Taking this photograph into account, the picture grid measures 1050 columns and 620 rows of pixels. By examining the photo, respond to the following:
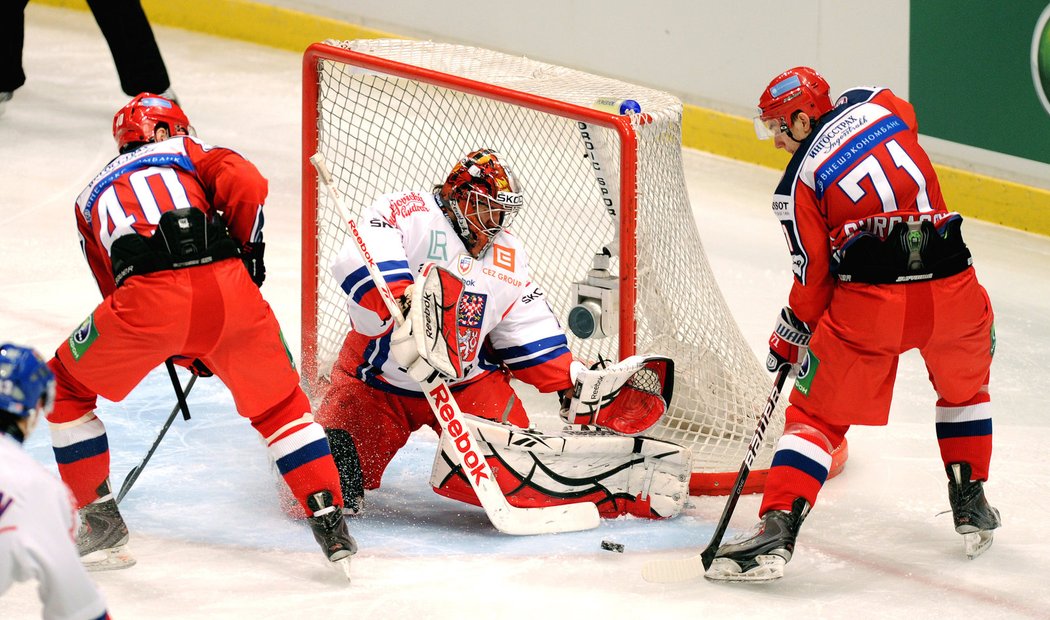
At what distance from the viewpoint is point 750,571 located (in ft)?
10.8

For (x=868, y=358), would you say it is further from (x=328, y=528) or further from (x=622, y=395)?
(x=328, y=528)

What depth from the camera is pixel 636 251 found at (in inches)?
147

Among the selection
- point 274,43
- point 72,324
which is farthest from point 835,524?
point 274,43

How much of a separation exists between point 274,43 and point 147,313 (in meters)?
5.50

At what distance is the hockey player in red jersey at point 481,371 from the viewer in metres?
3.55

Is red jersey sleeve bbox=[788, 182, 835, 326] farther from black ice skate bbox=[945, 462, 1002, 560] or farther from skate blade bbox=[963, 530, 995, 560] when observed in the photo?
skate blade bbox=[963, 530, 995, 560]

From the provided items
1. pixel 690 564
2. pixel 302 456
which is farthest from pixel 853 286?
pixel 302 456

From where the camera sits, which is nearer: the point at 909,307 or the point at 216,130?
the point at 909,307

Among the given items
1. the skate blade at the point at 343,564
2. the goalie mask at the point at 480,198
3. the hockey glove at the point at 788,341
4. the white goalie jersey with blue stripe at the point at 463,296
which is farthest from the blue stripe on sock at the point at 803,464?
the skate blade at the point at 343,564

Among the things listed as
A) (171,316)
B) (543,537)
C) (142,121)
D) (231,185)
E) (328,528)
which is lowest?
(543,537)

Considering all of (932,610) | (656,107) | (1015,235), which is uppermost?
(656,107)

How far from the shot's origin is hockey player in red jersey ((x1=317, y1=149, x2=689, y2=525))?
3.55m

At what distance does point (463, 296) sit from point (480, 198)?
0.76ft

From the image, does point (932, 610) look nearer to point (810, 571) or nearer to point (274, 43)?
point (810, 571)
